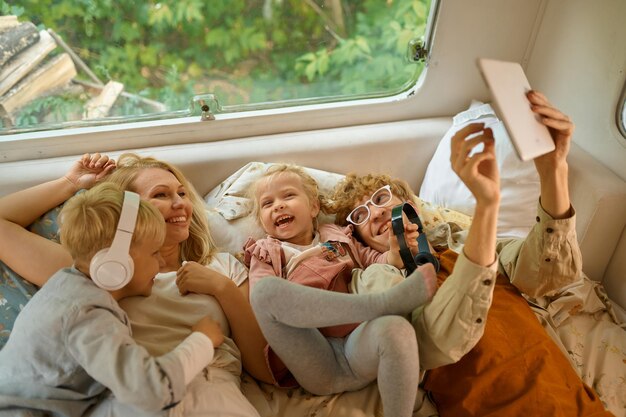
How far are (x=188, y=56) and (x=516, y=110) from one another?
153 centimetres

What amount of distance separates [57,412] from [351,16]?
6.40ft

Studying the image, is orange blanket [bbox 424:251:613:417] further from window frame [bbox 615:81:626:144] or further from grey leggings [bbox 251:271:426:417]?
window frame [bbox 615:81:626:144]

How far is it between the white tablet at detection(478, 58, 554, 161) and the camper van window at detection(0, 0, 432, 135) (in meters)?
1.20

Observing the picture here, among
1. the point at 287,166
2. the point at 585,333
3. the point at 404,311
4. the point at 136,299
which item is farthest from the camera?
the point at 287,166

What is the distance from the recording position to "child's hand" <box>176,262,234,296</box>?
153cm

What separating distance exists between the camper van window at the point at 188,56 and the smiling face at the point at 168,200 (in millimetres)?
649

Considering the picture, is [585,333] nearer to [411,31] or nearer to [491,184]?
[491,184]

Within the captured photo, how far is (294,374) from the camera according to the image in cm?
144

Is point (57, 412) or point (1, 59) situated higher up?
point (1, 59)

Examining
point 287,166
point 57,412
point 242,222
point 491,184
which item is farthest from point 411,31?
point 57,412

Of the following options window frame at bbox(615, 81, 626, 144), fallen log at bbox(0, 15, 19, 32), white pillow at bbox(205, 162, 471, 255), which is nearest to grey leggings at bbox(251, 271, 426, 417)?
white pillow at bbox(205, 162, 471, 255)

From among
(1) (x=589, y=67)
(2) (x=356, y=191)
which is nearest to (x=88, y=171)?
(2) (x=356, y=191)

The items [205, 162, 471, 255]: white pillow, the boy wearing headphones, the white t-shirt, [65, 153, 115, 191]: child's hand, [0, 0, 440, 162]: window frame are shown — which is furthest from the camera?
[0, 0, 440, 162]: window frame

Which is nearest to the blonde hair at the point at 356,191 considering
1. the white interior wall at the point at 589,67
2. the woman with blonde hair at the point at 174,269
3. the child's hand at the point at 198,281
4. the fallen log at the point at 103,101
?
the woman with blonde hair at the point at 174,269
